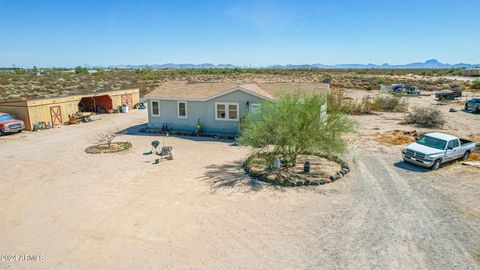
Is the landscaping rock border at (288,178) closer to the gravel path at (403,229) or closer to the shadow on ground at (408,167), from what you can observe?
→ the gravel path at (403,229)

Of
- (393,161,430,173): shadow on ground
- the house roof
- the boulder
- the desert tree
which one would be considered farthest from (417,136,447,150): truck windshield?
the boulder

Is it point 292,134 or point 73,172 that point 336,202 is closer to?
point 292,134

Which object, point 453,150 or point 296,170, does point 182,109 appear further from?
point 453,150

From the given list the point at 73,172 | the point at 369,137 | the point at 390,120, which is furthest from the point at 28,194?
the point at 390,120

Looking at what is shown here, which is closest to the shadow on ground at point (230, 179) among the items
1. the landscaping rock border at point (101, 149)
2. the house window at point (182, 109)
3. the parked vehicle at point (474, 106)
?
the landscaping rock border at point (101, 149)

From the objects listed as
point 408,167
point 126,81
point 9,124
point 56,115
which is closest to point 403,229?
point 408,167

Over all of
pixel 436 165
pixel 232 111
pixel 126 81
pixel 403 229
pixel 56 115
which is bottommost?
pixel 403 229
